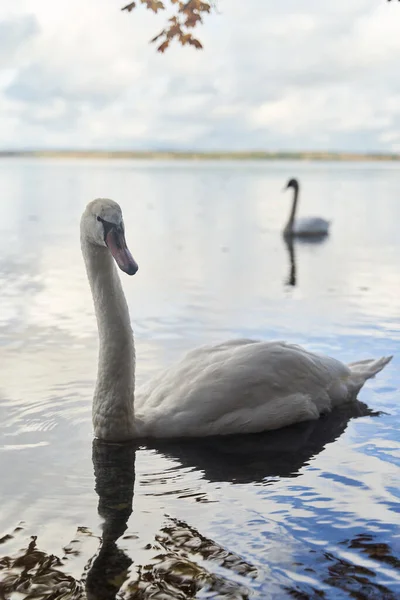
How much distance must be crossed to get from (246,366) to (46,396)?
173 centimetres

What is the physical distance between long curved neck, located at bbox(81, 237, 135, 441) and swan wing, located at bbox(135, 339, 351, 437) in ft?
0.64

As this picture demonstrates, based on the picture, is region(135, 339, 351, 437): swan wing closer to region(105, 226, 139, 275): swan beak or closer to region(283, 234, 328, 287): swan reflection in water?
region(105, 226, 139, 275): swan beak

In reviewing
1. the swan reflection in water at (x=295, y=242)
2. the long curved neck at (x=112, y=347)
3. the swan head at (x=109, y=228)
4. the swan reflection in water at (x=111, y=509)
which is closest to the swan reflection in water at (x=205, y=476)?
the swan reflection in water at (x=111, y=509)

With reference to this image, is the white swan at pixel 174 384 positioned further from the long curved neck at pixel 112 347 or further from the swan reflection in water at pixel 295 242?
the swan reflection in water at pixel 295 242

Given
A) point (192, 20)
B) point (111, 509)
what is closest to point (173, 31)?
point (192, 20)

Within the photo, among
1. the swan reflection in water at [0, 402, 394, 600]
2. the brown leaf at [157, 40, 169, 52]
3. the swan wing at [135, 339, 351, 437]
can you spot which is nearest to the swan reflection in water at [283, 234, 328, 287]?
the brown leaf at [157, 40, 169, 52]

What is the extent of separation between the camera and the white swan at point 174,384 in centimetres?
647

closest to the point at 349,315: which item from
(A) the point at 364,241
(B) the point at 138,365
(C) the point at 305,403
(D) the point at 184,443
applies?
(B) the point at 138,365

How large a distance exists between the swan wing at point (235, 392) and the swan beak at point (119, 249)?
1.07 metres

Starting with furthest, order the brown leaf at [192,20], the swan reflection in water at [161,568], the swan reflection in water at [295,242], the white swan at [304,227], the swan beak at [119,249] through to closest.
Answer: the white swan at [304,227] < the swan reflection in water at [295,242] < the brown leaf at [192,20] < the swan beak at [119,249] < the swan reflection in water at [161,568]

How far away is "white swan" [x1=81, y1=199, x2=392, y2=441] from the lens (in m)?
6.47

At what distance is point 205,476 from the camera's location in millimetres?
6070

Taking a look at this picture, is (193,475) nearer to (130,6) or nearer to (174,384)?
(174,384)

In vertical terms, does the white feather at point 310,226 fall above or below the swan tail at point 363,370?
above
